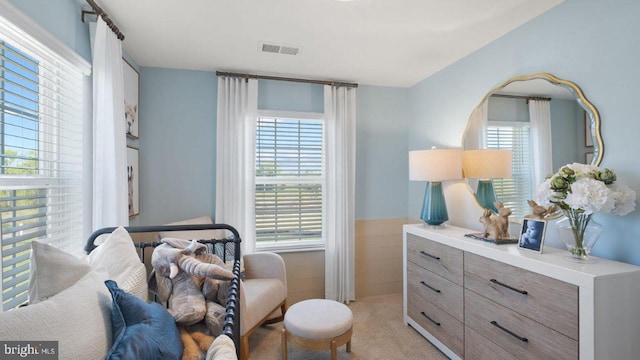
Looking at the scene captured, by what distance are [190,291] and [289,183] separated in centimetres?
193

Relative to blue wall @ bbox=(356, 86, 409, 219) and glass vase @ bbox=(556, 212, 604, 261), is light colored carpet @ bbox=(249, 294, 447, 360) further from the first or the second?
glass vase @ bbox=(556, 212, 604, 261)

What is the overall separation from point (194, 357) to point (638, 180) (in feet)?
7.34

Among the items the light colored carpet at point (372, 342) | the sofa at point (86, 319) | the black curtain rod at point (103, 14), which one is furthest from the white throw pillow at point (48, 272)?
the light colored carpet at point (372, 342)

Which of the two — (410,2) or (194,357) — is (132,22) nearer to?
(410,2)

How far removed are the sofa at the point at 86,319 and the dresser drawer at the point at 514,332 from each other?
154 cm

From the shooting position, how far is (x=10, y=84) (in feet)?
4.20

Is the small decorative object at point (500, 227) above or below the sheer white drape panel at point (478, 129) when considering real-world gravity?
below

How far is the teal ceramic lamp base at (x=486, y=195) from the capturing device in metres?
2.34

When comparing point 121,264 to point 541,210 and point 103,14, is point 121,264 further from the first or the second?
point 541,210

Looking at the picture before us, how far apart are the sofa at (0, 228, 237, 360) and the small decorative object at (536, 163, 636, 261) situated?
5.70 feet

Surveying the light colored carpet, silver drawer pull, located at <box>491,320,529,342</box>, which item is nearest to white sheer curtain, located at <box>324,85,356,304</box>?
the light colored carpet

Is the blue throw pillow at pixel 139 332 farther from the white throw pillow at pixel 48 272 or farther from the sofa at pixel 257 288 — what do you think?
the sofa at pixel 257 288

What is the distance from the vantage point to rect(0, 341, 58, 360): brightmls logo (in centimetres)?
72

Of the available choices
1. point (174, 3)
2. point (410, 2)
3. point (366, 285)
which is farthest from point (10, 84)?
point (366, 285)
